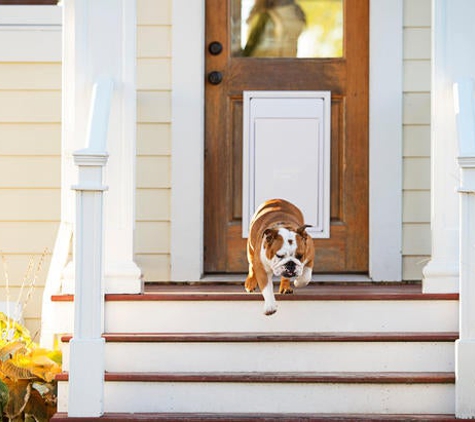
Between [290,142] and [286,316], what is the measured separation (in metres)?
1.27

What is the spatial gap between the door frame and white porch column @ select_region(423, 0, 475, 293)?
2.53ft

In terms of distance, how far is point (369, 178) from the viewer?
18.8 feet

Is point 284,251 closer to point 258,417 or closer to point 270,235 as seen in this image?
point 270,235

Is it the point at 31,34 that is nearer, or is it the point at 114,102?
the point at 114,102

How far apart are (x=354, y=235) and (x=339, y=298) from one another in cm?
107

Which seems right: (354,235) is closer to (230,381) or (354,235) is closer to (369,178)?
(369,178)

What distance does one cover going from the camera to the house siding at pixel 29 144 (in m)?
5.87

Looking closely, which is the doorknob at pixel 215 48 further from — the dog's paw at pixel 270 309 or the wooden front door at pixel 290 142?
the dog's paw at pixel 270 309

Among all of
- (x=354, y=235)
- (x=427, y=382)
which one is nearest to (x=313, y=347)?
(x=427, y=382)

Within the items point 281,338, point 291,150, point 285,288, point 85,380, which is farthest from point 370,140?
point 85,380

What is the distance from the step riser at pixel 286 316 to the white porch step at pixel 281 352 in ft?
0.25

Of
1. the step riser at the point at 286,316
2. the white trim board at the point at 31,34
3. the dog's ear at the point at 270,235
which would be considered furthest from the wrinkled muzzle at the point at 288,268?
the white trim board at the point at 31,34

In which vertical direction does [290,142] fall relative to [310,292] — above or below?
above

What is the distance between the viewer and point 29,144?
19.3ft
